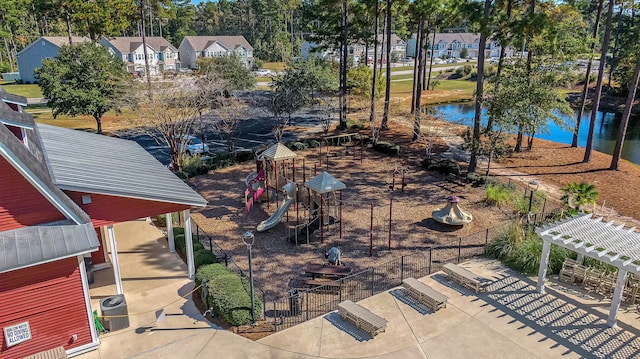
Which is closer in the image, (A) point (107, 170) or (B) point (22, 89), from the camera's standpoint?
(A) point (107, 170)

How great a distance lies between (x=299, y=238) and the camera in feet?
64.5

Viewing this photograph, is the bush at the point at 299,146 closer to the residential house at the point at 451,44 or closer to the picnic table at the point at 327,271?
the picnic table at the point at 327,271

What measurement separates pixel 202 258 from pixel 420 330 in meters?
8.17

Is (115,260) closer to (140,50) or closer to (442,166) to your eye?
(442,166)

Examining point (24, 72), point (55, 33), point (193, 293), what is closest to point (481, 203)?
point (193, 293)

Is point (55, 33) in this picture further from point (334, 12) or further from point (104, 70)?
point (334, 12)

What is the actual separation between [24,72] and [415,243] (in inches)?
3010

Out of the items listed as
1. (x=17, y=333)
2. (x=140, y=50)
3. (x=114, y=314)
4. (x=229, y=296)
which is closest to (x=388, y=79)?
(x=229, y=296)

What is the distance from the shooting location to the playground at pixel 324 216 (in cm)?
1816

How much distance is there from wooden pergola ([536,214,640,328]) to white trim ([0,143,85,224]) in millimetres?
14417

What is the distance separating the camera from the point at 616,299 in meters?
13.1

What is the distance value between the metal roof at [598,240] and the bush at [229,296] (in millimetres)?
9892

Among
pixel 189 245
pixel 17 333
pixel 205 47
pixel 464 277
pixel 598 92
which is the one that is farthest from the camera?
pixel 205 47

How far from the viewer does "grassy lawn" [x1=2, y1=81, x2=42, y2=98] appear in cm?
6096
